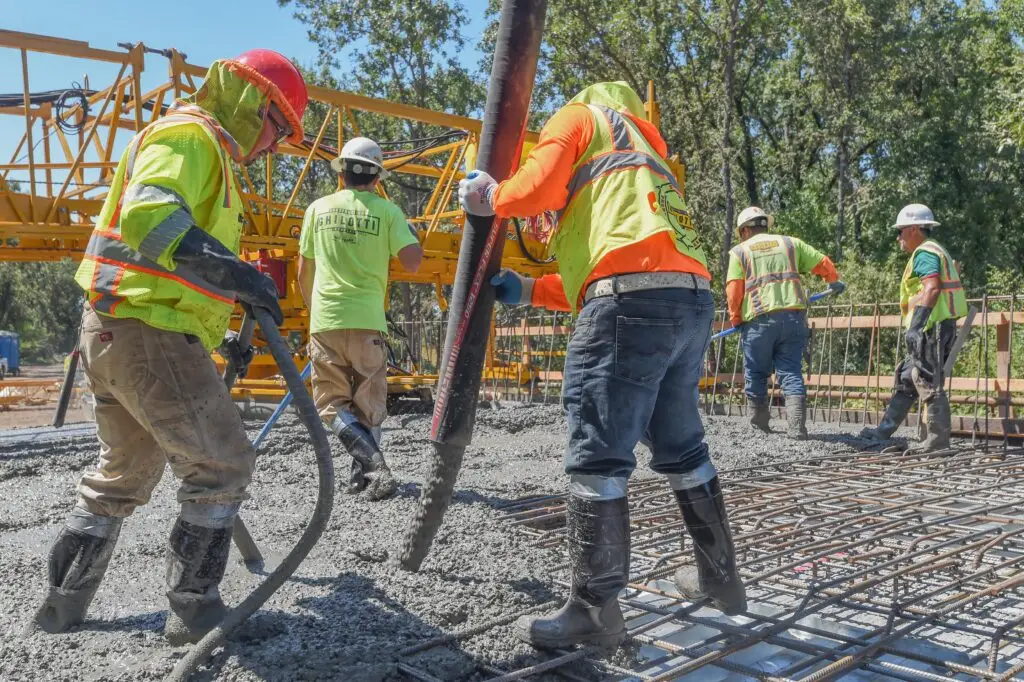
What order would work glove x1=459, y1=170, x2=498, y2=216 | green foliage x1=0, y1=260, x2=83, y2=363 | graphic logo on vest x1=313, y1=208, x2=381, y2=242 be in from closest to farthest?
work glove x1=459, y1=170, x2=498, y2=216, graphic logo on vest x1=313, y1=208, x2=381, y2=242, green foliage x1=0, y1=260, x2=83, y2=363

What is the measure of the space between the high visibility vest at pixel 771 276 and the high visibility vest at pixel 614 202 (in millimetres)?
4310

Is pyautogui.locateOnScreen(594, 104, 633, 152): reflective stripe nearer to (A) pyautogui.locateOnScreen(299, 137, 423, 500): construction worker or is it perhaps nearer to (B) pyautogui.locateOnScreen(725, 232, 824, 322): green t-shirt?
(A) pyautogui.locateOnScreen(299, 137, 423, 500): construction worker

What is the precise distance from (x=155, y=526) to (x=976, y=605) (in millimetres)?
3290

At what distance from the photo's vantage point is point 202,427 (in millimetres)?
2361

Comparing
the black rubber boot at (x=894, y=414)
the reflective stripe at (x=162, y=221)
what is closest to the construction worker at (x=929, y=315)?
the black rubber boot at (x=894, y=414)

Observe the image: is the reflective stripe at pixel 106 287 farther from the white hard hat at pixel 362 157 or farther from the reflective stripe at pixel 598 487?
the white hard hat at pixel 362 157

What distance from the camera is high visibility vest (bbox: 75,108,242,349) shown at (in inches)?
92.7

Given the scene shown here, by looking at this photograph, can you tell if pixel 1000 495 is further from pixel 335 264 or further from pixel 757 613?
pixel 335 264

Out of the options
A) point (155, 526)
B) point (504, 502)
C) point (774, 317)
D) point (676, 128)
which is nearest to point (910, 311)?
point (774, 317)

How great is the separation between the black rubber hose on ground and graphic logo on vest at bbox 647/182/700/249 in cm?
61

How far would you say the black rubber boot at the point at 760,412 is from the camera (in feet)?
23.6

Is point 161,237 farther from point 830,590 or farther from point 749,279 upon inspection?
point 749,279

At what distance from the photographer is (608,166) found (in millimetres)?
2506

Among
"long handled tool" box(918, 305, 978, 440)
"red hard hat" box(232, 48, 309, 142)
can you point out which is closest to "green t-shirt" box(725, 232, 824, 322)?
"long handled tool" box(918, 305, 978, 440)
